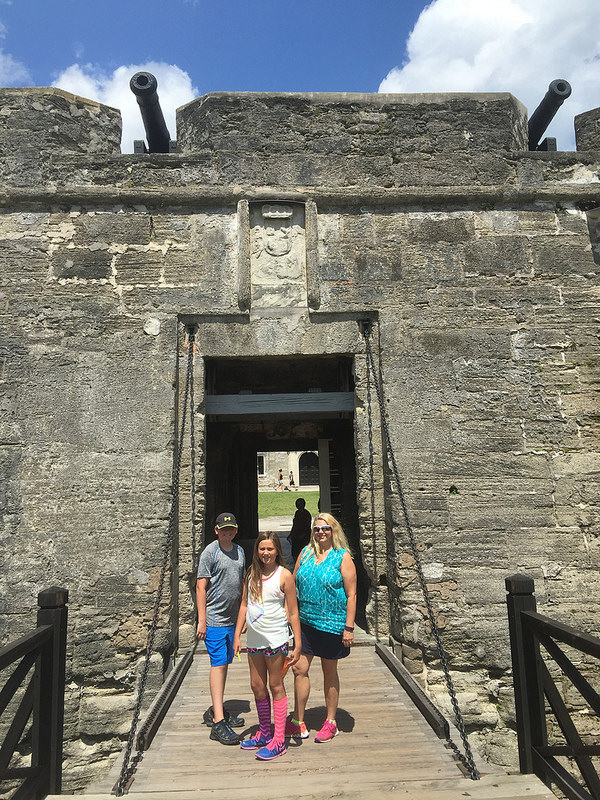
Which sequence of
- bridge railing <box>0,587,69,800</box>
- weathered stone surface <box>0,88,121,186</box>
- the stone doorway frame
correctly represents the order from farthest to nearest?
1. weathered stone surface <box>0,88,121,186</box>
2. the stone doorway frame
3. bridge railing <box>0,587,69,800</box>

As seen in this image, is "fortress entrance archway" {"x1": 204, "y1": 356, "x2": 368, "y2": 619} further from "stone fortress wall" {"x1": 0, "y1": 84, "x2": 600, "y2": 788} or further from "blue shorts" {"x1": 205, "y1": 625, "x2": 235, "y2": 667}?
"blue shorts" {"x1": 205, "y1": 625, "x2": 235, "y2": 667}

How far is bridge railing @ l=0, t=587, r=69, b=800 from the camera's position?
283 cm

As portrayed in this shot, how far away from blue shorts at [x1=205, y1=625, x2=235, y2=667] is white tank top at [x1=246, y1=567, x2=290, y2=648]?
1.11ft

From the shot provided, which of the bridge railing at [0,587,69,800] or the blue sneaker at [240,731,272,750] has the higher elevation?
the bridge railing at [0,587,69,800]

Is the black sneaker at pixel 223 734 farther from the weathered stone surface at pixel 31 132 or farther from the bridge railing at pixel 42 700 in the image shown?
the weathered stone surface at pixel 31 132

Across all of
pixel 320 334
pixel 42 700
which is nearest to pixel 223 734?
pixel 42 700

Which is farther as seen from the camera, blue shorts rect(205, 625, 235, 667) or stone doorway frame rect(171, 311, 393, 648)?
stone doorway frame rect(171, 311, 393, 648)

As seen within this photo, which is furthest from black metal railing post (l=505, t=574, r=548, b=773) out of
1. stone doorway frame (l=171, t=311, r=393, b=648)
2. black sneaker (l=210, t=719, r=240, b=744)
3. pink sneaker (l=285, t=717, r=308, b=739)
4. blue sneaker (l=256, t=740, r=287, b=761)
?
stone doorway frame (l=171, t=311, r=393, b=648)

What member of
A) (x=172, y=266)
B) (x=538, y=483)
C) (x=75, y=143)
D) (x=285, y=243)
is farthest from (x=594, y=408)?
(x=75, y=143)

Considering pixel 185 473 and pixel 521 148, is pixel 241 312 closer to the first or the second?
pixel 185 473

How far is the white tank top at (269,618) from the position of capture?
3.29 meters

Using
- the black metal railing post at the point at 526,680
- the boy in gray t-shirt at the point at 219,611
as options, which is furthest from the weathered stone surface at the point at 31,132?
the black metal railing post at the point at 526,680

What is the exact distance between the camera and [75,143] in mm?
5562

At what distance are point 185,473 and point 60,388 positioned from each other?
4.50 ft
